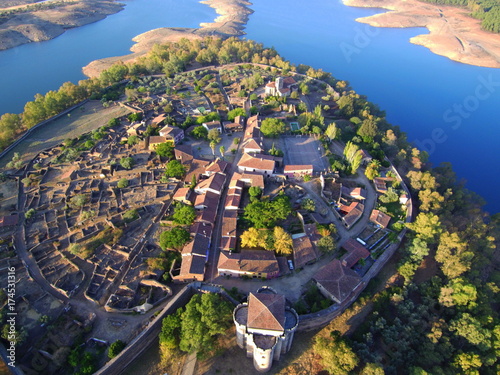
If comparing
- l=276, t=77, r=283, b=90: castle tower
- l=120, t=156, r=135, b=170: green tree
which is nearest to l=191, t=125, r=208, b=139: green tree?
l=120, t=156, r=135, b=170: green tree

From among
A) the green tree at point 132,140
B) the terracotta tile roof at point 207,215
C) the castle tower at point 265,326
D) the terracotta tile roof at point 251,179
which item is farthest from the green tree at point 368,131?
the green tree at point 132,140

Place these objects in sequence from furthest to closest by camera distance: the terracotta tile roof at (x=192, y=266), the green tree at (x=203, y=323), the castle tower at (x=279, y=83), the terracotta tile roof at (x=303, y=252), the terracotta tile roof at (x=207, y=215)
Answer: the castle tower at (x=279, y=83), the terracotta tile roof at (x=207, y=215), the terracotta tile roof at (x=303, y=252), the terracotta tile roof at (x=192, y=266), the green tree at (x=203, y=323)

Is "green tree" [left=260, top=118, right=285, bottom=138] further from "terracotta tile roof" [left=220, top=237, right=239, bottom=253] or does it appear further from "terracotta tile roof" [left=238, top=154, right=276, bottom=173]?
"terracotta tile roof" [left=220, top=237, right=239, bottom=253]

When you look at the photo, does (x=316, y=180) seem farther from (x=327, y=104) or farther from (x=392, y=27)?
(x=392, y=27)

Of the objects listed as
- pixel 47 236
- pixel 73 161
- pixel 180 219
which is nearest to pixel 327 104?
pixel 180 219

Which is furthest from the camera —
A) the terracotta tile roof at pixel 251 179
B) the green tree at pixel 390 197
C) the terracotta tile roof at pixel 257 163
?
the terracotta tile roof at pixel 257 163
